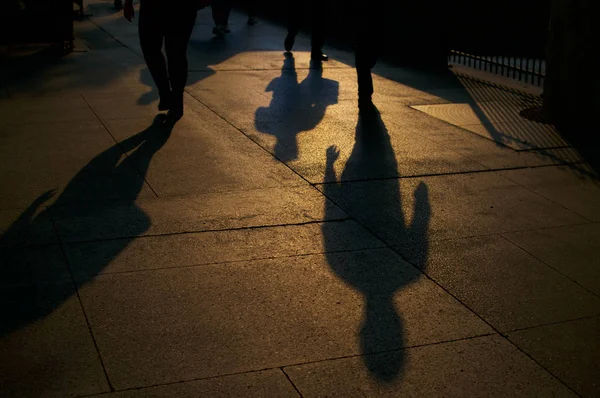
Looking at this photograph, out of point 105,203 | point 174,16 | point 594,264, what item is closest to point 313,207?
point 105,203

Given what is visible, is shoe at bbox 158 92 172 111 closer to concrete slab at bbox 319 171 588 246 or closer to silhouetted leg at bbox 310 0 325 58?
concrete slab at bbox 319 171 588 246

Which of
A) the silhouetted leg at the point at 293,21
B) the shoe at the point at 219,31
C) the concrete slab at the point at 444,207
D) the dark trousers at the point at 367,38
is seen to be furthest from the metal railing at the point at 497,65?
the concrete slab at the point at 444,207

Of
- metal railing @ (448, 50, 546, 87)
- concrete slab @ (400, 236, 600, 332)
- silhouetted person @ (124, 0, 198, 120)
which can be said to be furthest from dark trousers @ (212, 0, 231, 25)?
concrete slab @ (400, 236, 600, 332)

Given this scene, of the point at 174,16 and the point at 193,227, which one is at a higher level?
the point at 174,16

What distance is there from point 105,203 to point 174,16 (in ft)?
9.43

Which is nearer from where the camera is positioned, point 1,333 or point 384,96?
point 1,333

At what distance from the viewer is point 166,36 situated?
885 centimetres

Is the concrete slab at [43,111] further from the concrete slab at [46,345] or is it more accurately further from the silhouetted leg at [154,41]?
the concrete slab at [46,345]

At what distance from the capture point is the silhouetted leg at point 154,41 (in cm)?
871

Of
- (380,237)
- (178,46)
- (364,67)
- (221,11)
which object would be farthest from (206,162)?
(221,11)

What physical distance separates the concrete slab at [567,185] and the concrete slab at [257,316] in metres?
1.88

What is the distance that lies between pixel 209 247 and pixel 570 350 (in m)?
2.24

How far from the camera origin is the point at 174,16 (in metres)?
8.70

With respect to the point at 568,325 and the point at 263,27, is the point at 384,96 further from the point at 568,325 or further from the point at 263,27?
the point at 263,27
